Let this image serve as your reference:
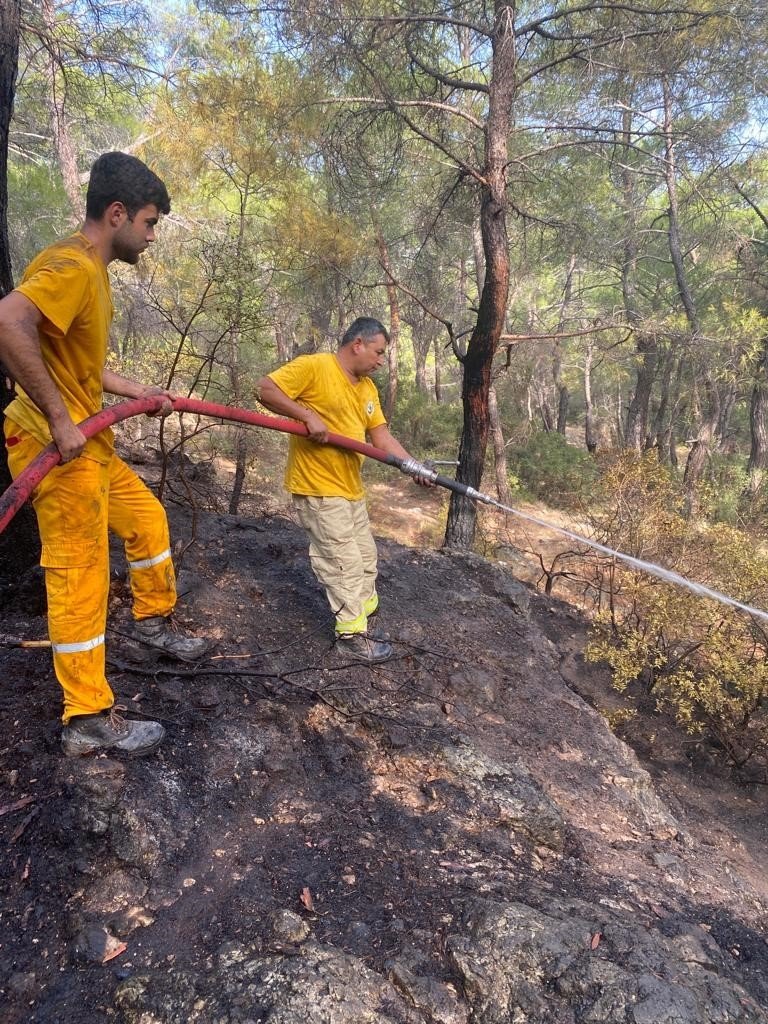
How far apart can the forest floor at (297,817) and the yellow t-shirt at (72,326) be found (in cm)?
120

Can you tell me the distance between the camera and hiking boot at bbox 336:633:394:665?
10.8 ft

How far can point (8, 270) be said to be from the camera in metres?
3.18

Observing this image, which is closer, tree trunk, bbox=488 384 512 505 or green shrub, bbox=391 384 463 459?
tree trunk, bbox=488 384 512 505

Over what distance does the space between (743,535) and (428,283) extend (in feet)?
38.1

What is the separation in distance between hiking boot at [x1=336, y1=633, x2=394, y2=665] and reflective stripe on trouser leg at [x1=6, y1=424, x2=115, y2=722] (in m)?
1.42

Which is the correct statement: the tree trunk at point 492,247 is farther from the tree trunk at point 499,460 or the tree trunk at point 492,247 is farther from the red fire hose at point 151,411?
the tree trunk at point 499,460

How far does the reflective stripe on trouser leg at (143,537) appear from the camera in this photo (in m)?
2.57

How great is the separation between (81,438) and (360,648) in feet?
6.39

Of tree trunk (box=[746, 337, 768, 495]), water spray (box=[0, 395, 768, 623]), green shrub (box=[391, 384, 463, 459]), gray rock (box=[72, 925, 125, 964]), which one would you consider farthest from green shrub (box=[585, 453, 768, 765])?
green shrub (box=[391, 384, 463, 459])

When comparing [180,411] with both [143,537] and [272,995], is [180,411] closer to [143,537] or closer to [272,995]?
[143,537]

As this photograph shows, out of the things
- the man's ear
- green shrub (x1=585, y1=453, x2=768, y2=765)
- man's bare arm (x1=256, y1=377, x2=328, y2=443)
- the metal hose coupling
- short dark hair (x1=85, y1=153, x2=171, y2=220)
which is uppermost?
short dark hair (x1=85, y1=153, x2=171, y2=220)

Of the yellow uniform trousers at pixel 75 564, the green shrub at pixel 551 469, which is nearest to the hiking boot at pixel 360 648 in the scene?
the yellow uniform trousers at pixel 75 564

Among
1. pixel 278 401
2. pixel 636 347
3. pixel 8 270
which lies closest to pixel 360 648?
pixel 278 401

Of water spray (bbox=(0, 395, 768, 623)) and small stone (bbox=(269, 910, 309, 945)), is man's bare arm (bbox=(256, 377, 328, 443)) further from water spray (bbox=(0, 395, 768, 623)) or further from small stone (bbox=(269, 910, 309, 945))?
small stone (bbox=(269, 910, 309, 945))
